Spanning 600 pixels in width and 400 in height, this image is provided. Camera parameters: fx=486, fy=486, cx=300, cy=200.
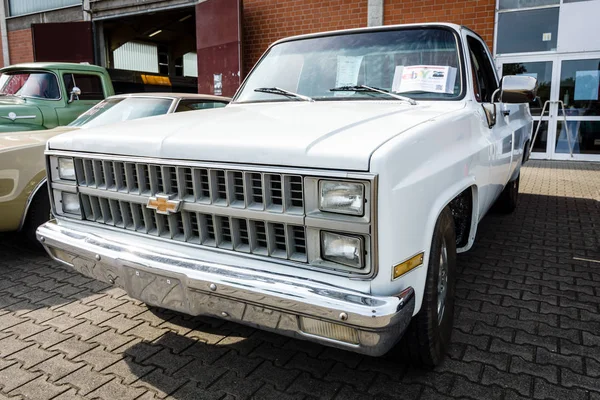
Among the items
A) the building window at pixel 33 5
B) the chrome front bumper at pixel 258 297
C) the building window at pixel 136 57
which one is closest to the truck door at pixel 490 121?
the chrome front bumper at pixel 258 297

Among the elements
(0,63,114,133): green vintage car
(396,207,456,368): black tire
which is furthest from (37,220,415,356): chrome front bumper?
(0,63,114,133): green vintage car

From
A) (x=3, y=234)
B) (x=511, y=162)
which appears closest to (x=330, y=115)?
(x=511, y=162)

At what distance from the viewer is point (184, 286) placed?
6.84 ft

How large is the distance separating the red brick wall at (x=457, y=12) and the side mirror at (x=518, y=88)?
691cm

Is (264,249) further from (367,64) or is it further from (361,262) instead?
(367,64)

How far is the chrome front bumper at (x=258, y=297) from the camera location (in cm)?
177

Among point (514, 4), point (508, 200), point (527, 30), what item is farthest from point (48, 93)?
point (527, 30)

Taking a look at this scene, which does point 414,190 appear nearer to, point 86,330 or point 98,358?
point 98,358

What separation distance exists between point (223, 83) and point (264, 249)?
32.8 ft

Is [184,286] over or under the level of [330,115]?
under

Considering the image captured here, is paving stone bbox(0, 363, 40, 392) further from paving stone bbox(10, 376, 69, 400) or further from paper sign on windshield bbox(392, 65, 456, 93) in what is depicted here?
paper sign on windshield bbox(392, 65, 456, 93)

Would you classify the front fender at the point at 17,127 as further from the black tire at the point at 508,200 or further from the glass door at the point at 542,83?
the glass door at the point at 542,83

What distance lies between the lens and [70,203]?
278 centimetres

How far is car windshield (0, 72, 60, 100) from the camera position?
653 cm
